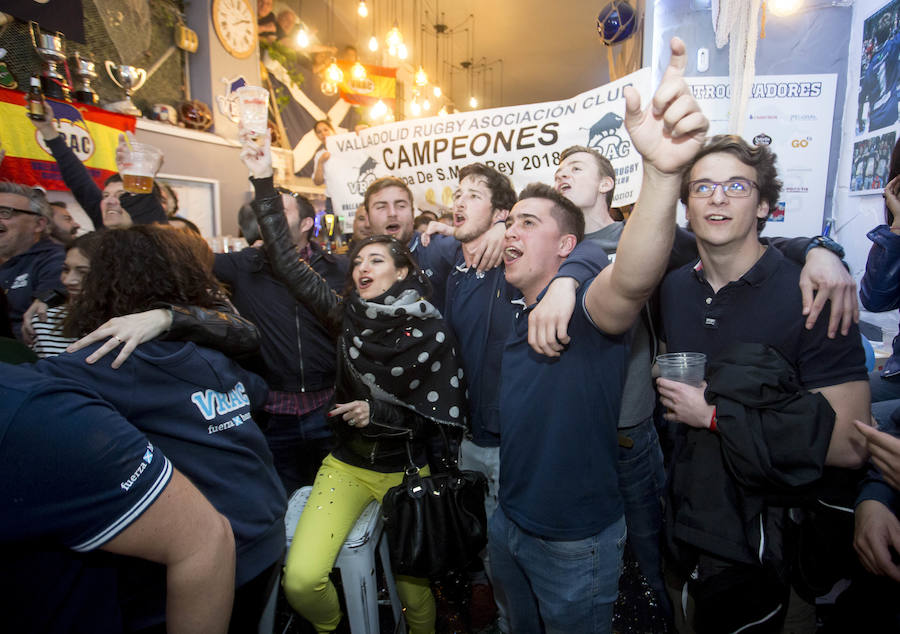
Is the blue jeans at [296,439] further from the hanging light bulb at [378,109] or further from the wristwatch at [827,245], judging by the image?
the hanging light bulb at [378,109]

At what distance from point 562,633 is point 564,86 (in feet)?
51.3

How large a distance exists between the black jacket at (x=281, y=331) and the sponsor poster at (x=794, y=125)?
269cm

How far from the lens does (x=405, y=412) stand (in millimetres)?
1985

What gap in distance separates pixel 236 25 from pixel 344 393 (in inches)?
305

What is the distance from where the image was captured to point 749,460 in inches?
48.3

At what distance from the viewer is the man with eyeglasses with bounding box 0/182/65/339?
245cm

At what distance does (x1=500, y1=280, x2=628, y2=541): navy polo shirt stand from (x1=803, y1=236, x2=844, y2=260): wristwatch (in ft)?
2.34

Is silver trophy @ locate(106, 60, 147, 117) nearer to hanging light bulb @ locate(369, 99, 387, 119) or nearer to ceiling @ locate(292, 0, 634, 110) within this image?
hanging light bulb @ locate(369, 99, 387, 119)

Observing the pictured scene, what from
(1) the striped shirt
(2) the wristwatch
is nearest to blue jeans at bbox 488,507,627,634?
(2) the wristwatch

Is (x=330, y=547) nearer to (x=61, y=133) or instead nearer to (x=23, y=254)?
(x=23, y=254)

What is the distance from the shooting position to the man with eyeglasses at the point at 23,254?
2.45 m

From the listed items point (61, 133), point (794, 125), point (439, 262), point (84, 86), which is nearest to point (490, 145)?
point (439, 262)

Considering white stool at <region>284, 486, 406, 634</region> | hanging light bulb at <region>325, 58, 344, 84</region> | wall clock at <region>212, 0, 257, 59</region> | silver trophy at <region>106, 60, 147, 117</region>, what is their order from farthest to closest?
hanging light bulb at <region>325, 58, 344, 84</region> < wall clock at <region>212, 0, 257, 59</region> < silver trophy at <region>106, 60, 147, 117</region> < white stool at <region>284, 486, 406, 634</region>

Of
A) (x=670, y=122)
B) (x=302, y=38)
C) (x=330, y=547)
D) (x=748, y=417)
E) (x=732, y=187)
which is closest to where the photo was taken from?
(x=670, y=122)
